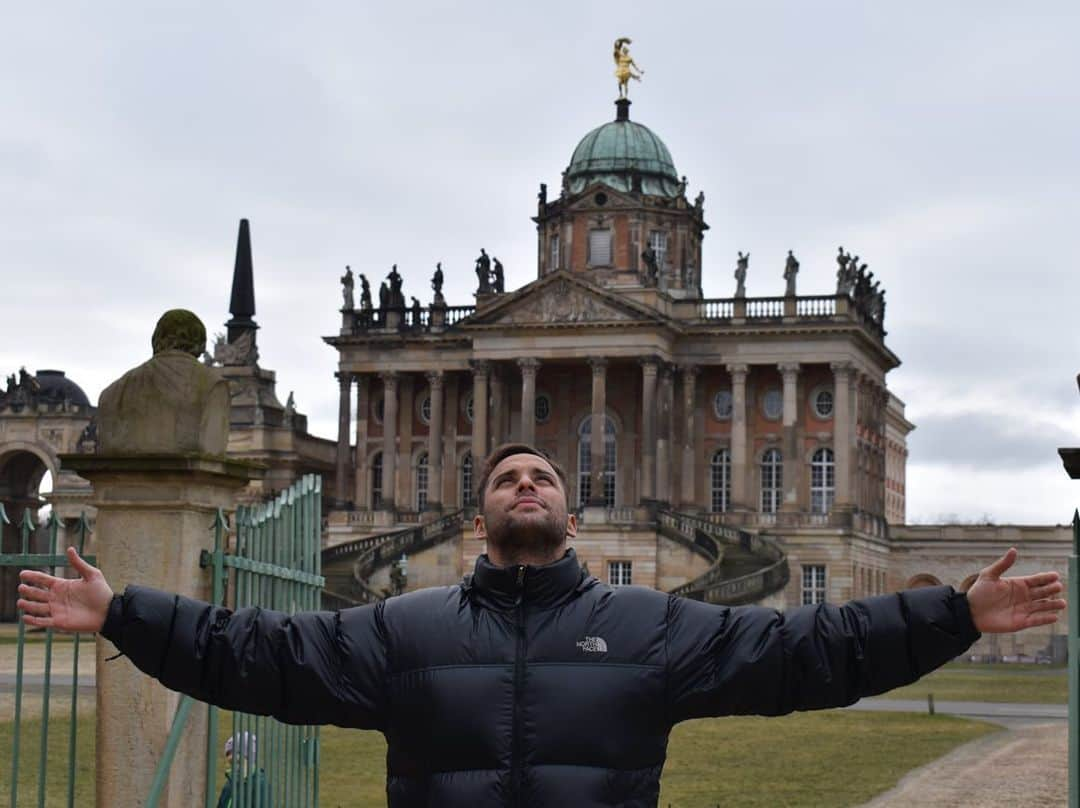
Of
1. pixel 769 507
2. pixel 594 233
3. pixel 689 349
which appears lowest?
pixel 769 507

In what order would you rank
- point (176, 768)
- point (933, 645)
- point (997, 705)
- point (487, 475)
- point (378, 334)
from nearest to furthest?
point (933, 645), point (487, 475), point (176, 768), point (997, 705), point (378, 334)

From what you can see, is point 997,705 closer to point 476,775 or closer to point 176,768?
point 176,768

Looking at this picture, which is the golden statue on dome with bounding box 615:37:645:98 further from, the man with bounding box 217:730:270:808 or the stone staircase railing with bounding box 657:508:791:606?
the man with bounding box 217:730:270:808

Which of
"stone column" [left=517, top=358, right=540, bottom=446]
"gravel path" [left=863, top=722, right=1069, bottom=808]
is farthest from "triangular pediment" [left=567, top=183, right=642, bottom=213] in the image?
"gravel path" [left=863, top=722, right=1069, bottom=808]

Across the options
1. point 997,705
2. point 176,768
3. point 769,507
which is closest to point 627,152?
point 769,507

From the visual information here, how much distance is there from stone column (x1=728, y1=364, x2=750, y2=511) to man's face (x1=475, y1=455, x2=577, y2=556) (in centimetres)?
6921

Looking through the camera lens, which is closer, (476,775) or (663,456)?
(476,775)

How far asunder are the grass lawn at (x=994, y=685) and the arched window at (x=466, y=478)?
2159 centimetres

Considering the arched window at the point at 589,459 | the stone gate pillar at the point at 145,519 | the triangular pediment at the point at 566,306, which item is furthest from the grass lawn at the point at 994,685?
the stone gate pillar at the point at 145,519

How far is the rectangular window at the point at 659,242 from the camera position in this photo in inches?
3221

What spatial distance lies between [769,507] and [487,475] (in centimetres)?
7029

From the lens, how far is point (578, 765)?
5715mm

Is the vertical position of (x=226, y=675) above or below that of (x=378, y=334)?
below

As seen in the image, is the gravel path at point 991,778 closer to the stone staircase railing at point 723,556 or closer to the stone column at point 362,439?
the stone staircase railing at point 723,556
